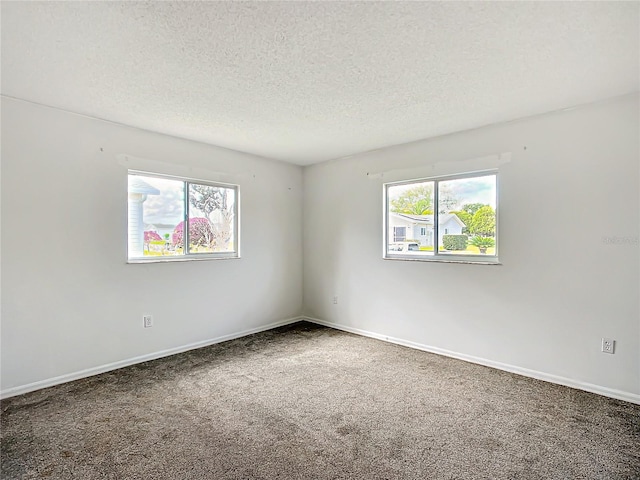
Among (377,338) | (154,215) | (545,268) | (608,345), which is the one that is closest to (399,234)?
(377,338)

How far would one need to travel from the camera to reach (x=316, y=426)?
226cm

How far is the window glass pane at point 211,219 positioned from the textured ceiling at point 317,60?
0.99 metres

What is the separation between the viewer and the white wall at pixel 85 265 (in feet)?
8.86

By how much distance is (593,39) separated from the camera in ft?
6.26

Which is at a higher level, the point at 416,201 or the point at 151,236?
the point at 416,201

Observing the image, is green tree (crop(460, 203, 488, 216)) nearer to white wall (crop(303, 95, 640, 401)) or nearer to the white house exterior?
the white house exterior

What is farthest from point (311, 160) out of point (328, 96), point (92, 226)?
point (92, 226)

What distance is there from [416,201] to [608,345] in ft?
7.17

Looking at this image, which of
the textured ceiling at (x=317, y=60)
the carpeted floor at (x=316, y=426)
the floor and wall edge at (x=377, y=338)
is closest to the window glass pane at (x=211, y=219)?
the textured ceiling at (x=317, y=60)

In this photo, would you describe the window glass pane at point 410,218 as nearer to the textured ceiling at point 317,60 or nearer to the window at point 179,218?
the textured ceiling at point 317,60

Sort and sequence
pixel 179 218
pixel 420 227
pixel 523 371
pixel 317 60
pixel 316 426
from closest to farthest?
pixel 317 60, pixel 316 426, pixel 523 371, pixel 179 218, pixel 420 227

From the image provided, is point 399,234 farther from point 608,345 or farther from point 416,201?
point 608,345

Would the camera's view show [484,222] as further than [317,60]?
Yes

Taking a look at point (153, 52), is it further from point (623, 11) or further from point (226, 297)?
point (226, 297)
